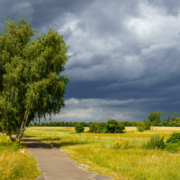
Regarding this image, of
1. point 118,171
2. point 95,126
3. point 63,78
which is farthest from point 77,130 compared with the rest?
point 118,171

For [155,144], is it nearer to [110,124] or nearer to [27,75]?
[27,75]

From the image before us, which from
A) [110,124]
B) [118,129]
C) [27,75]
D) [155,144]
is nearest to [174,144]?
[155,144]

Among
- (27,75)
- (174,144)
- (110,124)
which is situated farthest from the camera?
(110,124)

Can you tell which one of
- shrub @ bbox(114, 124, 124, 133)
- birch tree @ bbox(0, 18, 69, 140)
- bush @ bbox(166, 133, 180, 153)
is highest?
birch tree @ bbox(0, 18, 69, 140)

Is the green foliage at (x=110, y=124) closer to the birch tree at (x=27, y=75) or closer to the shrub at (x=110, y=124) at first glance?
the shrub at (x=110, y=124)

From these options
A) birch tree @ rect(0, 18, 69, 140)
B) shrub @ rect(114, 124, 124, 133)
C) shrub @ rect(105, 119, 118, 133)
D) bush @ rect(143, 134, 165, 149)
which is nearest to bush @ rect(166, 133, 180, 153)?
bush @ rect(143, 134, 165, 149)

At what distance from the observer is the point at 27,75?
79.0 ft

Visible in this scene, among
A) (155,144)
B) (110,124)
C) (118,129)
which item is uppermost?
(155,144)

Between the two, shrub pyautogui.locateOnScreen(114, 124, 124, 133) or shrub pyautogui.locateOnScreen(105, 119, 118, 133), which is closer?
shrub pyautogui.locateOnScreen(114, 124, 124, 133)

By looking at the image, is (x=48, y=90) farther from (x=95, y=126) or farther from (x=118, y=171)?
(x=95, y=126)

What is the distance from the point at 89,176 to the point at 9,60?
20382mm

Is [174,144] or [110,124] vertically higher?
[174,144]

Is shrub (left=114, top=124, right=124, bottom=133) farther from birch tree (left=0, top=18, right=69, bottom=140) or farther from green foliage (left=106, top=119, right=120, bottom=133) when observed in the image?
birch tree (left=0, top=18, right=69, bottom=140)

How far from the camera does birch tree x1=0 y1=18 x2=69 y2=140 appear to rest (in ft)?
77.6
